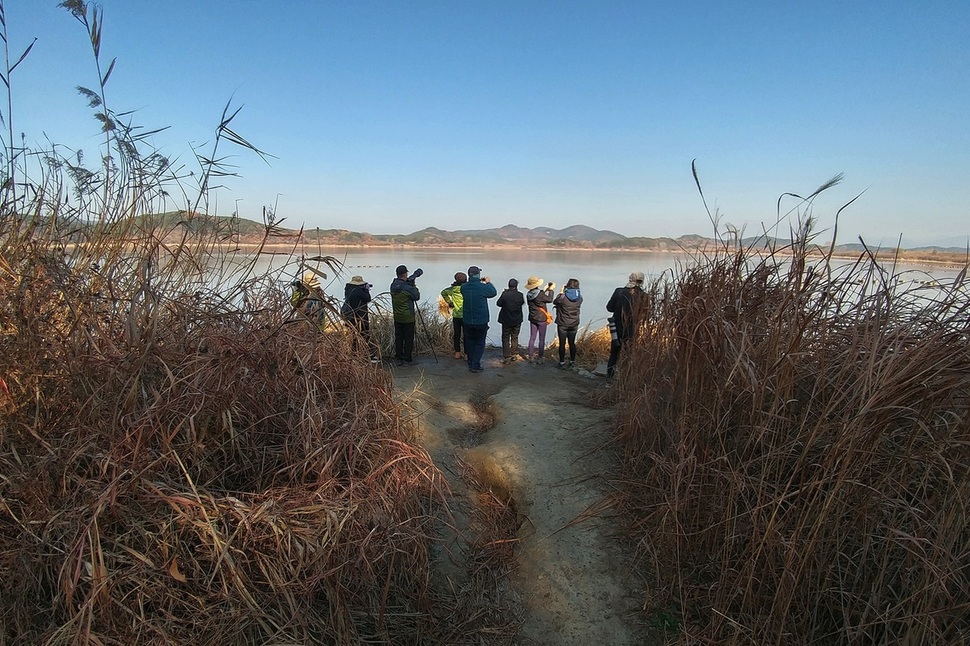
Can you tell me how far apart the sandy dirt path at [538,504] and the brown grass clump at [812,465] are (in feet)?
1.03

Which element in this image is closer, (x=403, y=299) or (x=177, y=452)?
(x=177, y=452)

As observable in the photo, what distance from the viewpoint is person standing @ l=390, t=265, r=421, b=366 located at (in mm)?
6980

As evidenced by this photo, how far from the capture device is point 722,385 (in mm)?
2898

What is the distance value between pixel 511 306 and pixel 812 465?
5790mm

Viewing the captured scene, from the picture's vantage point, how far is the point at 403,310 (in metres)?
7.14

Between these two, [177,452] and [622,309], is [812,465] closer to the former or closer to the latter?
[177,452]

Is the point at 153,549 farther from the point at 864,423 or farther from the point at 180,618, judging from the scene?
the point at 864,423

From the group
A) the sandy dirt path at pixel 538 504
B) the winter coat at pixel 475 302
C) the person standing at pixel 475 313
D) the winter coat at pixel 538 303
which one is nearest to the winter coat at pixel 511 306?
the winter coat at pixel 538 303

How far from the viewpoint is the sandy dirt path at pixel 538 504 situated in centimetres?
281

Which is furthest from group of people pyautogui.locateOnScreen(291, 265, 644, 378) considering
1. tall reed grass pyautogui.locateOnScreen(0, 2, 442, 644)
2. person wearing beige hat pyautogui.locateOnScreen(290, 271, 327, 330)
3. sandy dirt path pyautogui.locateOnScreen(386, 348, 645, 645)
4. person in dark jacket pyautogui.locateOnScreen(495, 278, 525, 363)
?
tall reed grass pyautogui.locateOnScreen(0, 2, 442, 644)

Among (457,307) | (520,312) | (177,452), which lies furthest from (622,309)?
(177,452)

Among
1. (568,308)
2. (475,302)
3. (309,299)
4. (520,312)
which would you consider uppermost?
(309,299)

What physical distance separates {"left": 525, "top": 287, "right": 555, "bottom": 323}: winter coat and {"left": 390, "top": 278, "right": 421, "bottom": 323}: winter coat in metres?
2.26

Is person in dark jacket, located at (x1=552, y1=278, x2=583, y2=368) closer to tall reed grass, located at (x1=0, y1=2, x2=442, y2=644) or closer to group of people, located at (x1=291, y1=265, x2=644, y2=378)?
group of people, located at (x1=291, y1=265, x2=644, y2=378)
